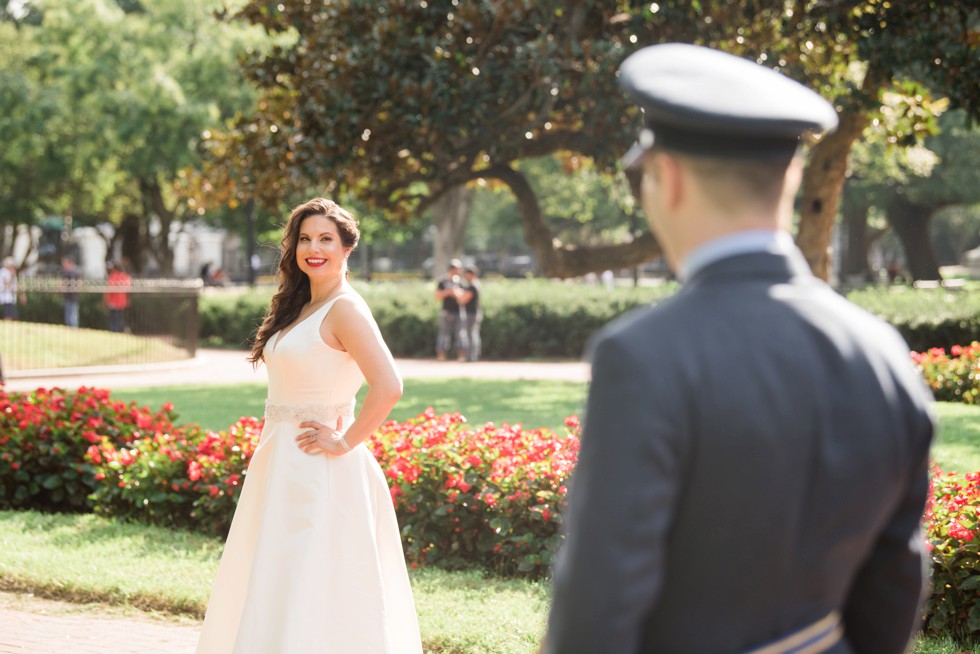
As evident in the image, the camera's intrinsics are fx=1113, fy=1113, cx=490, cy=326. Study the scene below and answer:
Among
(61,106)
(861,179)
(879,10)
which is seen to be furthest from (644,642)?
(861,179)

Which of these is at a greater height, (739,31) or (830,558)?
(739,31)

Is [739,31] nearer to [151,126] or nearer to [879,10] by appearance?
[879,10]

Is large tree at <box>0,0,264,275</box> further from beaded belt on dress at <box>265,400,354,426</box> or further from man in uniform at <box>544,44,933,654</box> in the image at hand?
man in uniform at <box>544,44,933,654</box>

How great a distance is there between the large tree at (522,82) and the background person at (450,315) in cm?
684

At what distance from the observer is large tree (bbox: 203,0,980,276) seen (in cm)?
1245

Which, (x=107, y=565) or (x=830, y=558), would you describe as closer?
(x=830, y=558)

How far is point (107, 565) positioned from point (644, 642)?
5.69 metres

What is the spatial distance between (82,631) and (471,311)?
15656 mm

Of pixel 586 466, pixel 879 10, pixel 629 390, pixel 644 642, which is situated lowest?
pixel 644 642

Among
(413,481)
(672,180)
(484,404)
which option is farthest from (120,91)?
(672,180)

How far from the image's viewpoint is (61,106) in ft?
111

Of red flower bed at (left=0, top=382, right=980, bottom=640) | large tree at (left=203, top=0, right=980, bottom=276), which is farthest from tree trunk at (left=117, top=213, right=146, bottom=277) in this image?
red flower bed at (left=0, top=382, right=980, bottom=640)

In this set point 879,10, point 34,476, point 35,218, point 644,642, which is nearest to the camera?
point 644,642

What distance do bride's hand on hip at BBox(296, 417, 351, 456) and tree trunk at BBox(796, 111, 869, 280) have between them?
417 inches
